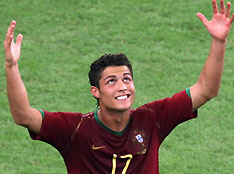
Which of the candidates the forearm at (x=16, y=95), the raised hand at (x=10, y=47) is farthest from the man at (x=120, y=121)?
the raised hand at (x=10, y=47)

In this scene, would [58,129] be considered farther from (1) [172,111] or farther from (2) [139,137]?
(1) [172,111]

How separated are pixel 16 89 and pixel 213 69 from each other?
171 cm

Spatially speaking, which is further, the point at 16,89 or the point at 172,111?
the point at 172,111

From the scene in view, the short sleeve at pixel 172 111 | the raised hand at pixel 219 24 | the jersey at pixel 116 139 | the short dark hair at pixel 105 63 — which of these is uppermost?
the raised hand at pixel 219 24

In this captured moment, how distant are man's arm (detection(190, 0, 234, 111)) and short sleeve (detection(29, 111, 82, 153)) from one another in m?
1.10

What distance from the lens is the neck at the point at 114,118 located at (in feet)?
Answer: 21.3

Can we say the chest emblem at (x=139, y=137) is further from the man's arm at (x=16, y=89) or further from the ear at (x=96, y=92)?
the man's arm at (x=16, y=89)

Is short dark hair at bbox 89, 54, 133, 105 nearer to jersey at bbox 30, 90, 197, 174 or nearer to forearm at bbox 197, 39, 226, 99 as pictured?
jersey at bbox 30, 90, 197, 174

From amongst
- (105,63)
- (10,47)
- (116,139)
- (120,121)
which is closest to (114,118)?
(120,121)

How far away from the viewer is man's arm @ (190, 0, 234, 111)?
6195 millimetres

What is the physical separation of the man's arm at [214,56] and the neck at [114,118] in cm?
63

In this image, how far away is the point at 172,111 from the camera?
21.4 ft

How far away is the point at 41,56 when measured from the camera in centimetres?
1280

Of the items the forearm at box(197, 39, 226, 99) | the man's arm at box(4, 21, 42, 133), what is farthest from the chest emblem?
the man's arm at box(4, 21, 42, 133)
